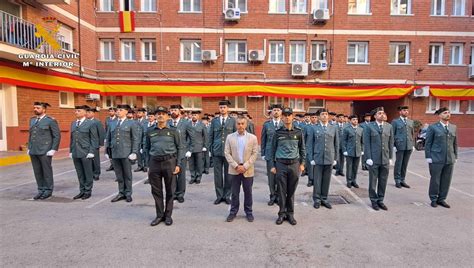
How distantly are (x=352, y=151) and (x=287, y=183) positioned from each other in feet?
12.6

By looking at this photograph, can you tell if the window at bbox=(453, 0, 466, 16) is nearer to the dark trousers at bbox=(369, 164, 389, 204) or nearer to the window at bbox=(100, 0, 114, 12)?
the dark trousers at bbox=(369, 164, 389, 204)

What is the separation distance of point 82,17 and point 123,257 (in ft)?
53.7

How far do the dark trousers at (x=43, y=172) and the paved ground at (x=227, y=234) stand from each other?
1.18ft

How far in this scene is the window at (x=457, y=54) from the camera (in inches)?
650

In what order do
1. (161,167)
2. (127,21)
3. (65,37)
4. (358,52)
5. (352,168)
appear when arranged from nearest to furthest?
(161,167) < (352,168) < (65,37) < (127,21) < (358,52)

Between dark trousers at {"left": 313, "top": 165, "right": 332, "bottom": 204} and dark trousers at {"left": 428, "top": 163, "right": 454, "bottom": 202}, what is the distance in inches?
88.6

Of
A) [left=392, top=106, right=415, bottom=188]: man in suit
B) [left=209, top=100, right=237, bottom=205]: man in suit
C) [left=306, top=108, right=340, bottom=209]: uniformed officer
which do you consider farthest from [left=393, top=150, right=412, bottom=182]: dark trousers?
[left=209, top=100, right=237, bottom=205]: man in suit

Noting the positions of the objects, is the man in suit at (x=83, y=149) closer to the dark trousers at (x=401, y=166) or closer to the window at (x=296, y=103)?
the dark trousers at (x=401, y=166)

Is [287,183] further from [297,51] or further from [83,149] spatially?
[297,51]

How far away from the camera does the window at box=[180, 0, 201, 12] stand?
54.0ft

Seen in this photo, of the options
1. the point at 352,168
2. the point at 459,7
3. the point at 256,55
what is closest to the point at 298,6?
the point at 256,55

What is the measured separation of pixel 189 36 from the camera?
53.9ft

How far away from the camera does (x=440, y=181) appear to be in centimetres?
570

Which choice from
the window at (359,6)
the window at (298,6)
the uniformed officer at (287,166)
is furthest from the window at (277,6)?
the uniformed officer at (287,166)
